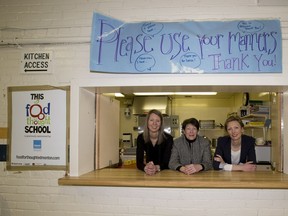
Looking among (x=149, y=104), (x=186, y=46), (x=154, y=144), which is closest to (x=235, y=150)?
(x=154, y=144)

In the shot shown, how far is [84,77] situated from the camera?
241 centimetres

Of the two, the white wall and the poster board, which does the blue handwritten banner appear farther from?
the poster board

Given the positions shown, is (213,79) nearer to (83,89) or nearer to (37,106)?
(83,89)

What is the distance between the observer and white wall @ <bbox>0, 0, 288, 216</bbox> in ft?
7.41

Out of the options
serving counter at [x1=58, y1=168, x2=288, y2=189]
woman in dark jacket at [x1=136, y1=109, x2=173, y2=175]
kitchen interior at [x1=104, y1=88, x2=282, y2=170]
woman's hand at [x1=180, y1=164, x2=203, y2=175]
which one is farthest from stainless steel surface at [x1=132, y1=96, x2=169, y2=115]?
serving counter at [x1=58, y1=168, x2=288, y2=189]

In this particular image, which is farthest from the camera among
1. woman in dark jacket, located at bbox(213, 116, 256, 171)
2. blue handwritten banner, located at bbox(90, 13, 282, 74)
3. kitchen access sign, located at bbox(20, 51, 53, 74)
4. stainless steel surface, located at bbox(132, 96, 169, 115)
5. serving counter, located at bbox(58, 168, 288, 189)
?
stainless steel surface, located at bbox(132, 96, 169, 115)

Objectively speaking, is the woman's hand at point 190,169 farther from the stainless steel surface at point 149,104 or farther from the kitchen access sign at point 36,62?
the stainless steel surface at point 149,104

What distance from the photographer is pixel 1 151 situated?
98.7 inches

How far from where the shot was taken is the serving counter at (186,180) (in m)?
2.01

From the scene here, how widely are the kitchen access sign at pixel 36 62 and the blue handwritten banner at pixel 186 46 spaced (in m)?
0.49

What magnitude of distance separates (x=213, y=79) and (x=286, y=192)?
1.13 meters

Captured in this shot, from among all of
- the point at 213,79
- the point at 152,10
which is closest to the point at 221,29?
the point at 213,79

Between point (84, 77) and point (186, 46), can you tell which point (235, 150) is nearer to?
point (186, 46)

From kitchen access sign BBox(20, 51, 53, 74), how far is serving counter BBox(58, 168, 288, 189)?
1044mm
